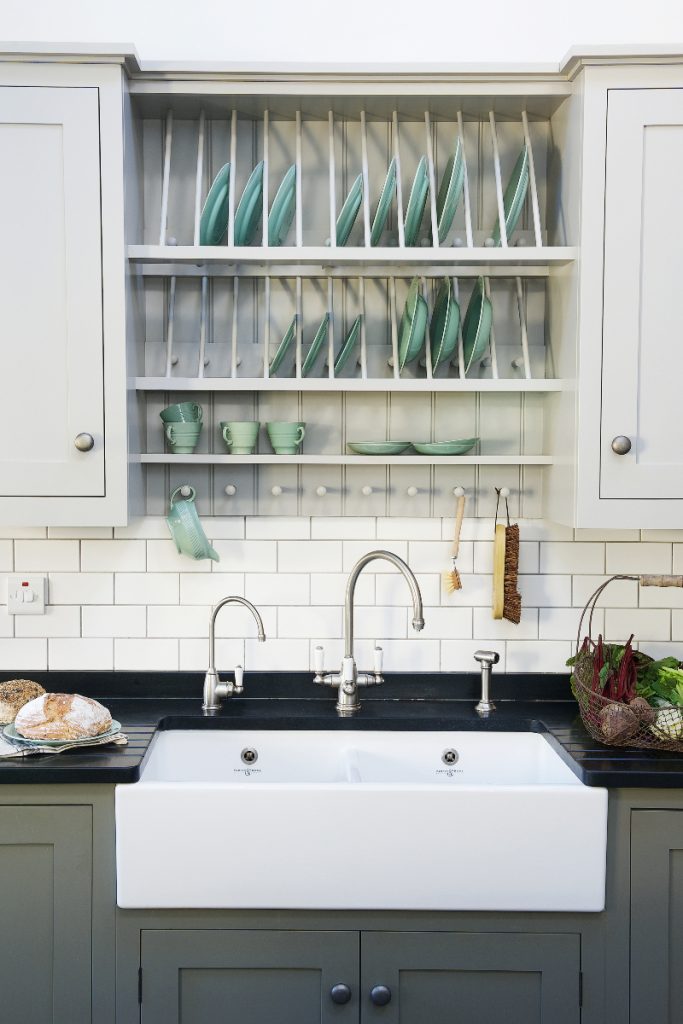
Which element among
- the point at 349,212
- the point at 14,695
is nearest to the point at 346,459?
the point at 349,212

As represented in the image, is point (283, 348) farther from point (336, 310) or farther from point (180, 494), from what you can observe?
point (180, 494)

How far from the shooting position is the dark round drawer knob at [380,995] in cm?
184

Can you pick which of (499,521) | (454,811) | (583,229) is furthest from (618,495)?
(454,811)

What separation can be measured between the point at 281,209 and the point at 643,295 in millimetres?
882

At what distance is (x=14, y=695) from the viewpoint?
2.19 metres

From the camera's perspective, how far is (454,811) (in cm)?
186

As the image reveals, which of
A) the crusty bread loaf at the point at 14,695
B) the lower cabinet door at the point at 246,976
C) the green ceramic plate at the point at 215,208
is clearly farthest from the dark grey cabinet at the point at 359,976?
the green ceramic plate at the point at 215,208

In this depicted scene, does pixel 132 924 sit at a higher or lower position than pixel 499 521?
lower

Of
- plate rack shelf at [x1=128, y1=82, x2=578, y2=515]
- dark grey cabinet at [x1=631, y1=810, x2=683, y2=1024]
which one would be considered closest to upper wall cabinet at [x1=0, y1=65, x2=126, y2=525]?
plate rack shelf at [x1=128, y1=82, x2=578, y2=515]

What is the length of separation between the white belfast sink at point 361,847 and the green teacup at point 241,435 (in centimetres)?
84

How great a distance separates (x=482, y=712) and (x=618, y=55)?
1531 millimetres

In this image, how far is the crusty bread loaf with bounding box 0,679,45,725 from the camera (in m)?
2.16

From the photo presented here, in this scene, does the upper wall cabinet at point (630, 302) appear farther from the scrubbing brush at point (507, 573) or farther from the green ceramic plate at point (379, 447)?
the green ceramic plate at point (379, 447)

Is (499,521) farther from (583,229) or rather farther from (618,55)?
(618,55)
